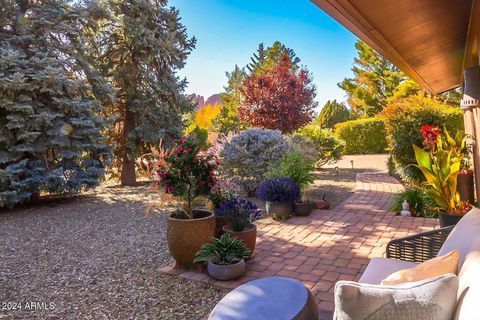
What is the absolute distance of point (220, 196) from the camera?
4.05 metres

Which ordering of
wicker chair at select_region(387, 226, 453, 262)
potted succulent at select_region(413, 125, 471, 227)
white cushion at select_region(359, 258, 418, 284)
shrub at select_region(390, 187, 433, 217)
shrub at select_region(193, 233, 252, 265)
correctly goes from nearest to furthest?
white cushion at select_region(359, 258, 418, 284)
wicker chair at select_region(387, 226, 453, 262)
shrub at select_region(193, 233, 252, 265)
potted succulent at select_region(413, 125, 471, 227)
shrub at select_region(390, 187, 433, 217)

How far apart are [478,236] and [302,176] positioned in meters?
4.89

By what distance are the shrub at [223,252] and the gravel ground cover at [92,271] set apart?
27 centimetres

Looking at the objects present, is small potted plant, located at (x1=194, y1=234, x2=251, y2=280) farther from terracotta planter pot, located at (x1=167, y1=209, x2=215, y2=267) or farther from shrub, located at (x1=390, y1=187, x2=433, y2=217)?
shrub, located at (x1=390, y1=187, x2=433, y2=217)

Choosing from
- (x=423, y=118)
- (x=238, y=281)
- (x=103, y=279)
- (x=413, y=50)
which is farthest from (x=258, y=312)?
(x=423, y=118)

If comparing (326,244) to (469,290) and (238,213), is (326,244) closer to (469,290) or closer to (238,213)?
(238,213)

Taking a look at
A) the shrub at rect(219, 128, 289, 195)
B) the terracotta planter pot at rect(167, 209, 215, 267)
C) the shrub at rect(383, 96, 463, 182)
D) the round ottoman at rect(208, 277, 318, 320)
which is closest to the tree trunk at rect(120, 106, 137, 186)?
the shrub at rect(219, 128, 289, 195)

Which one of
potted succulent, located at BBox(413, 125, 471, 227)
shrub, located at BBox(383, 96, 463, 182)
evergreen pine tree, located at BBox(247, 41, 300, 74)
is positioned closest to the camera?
potted succulent, located at BBox(413, 125, 471, 227)

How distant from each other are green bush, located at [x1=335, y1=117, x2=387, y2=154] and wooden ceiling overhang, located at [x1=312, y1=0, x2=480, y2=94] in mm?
10446

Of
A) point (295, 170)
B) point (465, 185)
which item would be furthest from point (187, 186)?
point (465, 185)

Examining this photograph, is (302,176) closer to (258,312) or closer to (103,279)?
(103,279)

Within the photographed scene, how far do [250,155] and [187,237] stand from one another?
170 inches

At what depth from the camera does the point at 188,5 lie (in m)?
12.0

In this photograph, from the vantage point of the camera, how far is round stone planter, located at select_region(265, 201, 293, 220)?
213 inches
